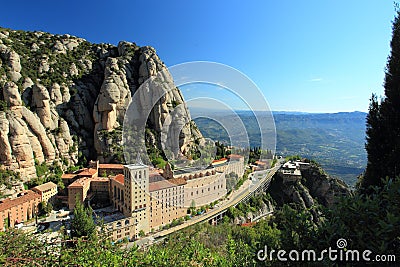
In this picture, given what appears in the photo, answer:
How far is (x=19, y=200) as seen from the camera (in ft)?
53.3

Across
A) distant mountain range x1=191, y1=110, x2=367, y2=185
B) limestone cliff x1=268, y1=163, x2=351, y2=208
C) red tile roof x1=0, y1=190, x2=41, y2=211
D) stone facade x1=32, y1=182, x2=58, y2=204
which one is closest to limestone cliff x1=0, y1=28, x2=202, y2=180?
stone facade x1=32, y1=182, x2=58, y2=204

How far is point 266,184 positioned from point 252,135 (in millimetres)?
13831

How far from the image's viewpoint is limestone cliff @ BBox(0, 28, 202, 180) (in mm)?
20375

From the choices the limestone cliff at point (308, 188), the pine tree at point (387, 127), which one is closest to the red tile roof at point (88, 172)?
the limestone cliff at point (308, 188)

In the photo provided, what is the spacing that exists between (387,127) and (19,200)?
20712mm

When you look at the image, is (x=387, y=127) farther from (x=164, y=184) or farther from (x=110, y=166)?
(x=110, y=166)

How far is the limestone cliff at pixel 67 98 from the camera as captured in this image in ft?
66.8

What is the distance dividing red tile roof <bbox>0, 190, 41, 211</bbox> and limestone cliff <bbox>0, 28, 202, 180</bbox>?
2.88 m

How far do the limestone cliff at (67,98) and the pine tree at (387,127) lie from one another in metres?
23.4

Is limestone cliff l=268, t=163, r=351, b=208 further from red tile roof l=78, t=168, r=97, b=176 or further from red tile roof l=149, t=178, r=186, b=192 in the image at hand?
red tile roof l=78, t=168, r=97, b=176

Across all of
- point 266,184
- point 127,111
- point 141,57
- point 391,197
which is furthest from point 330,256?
point 141,57

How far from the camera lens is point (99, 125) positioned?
89.6 ft

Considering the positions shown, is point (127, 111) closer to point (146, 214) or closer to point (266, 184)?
point (146, 214)

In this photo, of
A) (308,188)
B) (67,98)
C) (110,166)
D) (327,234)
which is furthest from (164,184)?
(308,188)
